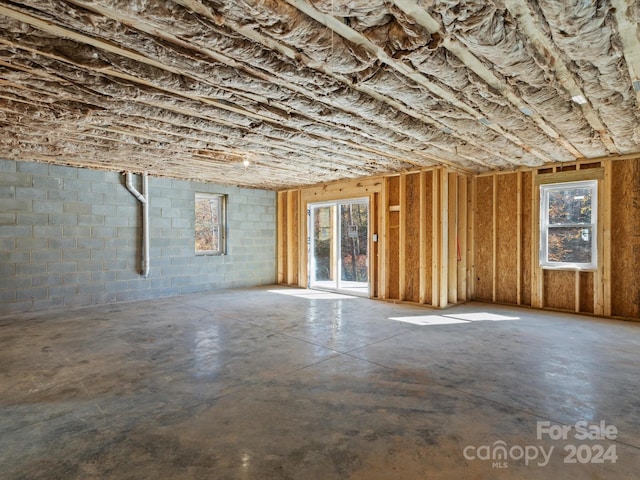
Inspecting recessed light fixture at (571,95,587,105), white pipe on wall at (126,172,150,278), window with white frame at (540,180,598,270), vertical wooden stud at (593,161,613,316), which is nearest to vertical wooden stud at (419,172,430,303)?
window with white frame at (540,180,598,270)

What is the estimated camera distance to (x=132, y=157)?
5.10 m

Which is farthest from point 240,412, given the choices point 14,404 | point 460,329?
point 460,329

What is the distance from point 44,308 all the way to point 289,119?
510 centimetres

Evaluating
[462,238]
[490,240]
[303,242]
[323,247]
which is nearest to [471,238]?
[462,238]

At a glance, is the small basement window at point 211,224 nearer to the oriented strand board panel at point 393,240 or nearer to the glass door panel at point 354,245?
the glass door panel at point 354,245

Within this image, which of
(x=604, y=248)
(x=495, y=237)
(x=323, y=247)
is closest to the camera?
(x=604, y=248)

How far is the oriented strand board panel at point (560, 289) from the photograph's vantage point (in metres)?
5.49

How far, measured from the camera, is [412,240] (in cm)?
621

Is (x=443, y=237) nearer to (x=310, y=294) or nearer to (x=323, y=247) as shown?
(x=310, y=294)

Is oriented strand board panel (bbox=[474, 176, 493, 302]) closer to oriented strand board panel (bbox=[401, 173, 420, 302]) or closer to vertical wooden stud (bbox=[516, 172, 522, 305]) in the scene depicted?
vertical wooden stud (bbox=[516, 172, 522, 305])

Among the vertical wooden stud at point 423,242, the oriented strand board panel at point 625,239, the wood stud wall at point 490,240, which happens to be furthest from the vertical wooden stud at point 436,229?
the oriented strand board panel at point 625,239

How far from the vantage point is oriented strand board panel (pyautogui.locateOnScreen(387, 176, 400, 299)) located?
6418 millimetres

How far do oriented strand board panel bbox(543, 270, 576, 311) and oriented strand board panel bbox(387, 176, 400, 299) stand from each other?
2.38 metres

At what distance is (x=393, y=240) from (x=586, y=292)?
3.06 meters
